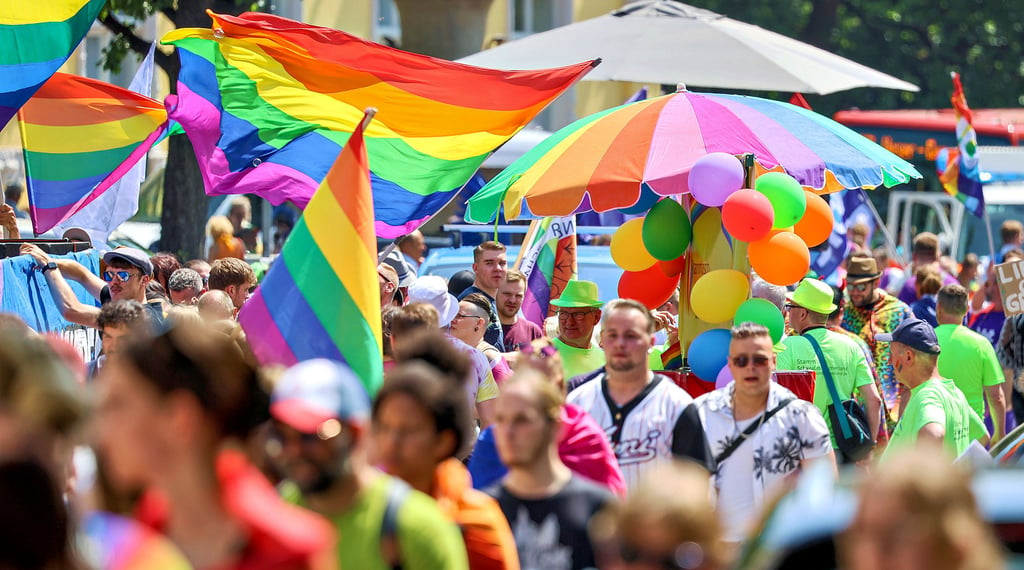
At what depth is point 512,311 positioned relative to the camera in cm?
930

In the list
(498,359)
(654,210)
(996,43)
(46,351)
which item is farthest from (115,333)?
(996,43)

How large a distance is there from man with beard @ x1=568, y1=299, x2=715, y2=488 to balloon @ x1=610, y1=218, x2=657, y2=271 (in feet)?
7.06

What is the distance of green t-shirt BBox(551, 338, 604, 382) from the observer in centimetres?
779

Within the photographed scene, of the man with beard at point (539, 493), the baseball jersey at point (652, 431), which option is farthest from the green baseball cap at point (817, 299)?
the man with beard at point (539, 493)

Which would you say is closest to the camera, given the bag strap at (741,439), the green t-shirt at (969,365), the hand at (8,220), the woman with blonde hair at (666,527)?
the woman with blonde hair at (666,527)

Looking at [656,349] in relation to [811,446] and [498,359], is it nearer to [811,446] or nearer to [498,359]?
[498,359]

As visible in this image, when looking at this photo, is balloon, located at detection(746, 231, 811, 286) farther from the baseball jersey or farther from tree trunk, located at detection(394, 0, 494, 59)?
tree trunk, located at detection(394, 0, 494, 59)

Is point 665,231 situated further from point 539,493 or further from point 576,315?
point 539,493

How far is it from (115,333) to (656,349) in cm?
326

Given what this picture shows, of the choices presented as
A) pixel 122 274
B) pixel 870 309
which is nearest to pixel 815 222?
pixel 870 309

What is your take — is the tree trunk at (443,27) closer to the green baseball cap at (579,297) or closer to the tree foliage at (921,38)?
the green baseball cap at (579,297)

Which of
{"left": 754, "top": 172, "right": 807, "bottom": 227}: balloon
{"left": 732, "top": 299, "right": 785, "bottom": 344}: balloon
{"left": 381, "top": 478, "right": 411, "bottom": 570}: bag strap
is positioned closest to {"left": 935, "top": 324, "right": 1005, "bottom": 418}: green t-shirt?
{"left": 754, "top": 172, "right": 807, "bottom": 227}: balloon

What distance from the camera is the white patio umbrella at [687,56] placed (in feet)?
37.3

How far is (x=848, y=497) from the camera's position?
3.26m
